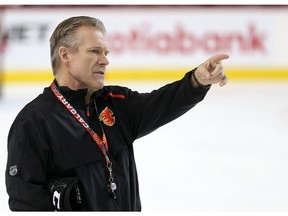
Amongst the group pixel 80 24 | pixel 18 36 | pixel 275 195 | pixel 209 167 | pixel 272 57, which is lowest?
pixel 275 195

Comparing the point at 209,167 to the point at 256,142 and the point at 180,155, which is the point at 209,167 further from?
the point at 256,142

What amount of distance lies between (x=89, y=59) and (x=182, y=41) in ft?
11.7

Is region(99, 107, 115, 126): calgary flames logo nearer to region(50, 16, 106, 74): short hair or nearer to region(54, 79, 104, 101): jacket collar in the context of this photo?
region(54, 79, 104, 101): jacket collar

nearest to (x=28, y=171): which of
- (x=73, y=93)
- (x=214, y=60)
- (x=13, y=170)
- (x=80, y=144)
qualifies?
(x=13, y=170)

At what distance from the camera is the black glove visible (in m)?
1.33

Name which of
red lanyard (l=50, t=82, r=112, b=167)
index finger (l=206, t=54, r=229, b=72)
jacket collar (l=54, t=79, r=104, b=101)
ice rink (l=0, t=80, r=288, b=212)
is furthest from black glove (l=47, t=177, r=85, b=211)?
ice rink (l=0, t=80, r=288, b=212)

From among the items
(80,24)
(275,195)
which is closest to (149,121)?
(80,24)

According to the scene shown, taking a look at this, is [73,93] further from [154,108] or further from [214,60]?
[214,60]

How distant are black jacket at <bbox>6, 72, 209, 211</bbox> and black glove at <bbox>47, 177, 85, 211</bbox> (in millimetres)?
16

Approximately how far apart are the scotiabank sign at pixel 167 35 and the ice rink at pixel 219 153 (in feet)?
0.97

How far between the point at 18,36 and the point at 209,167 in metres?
2.62

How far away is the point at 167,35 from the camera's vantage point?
5035 mm

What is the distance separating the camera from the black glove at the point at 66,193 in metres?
1.33

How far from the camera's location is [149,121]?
1578 millimetres
